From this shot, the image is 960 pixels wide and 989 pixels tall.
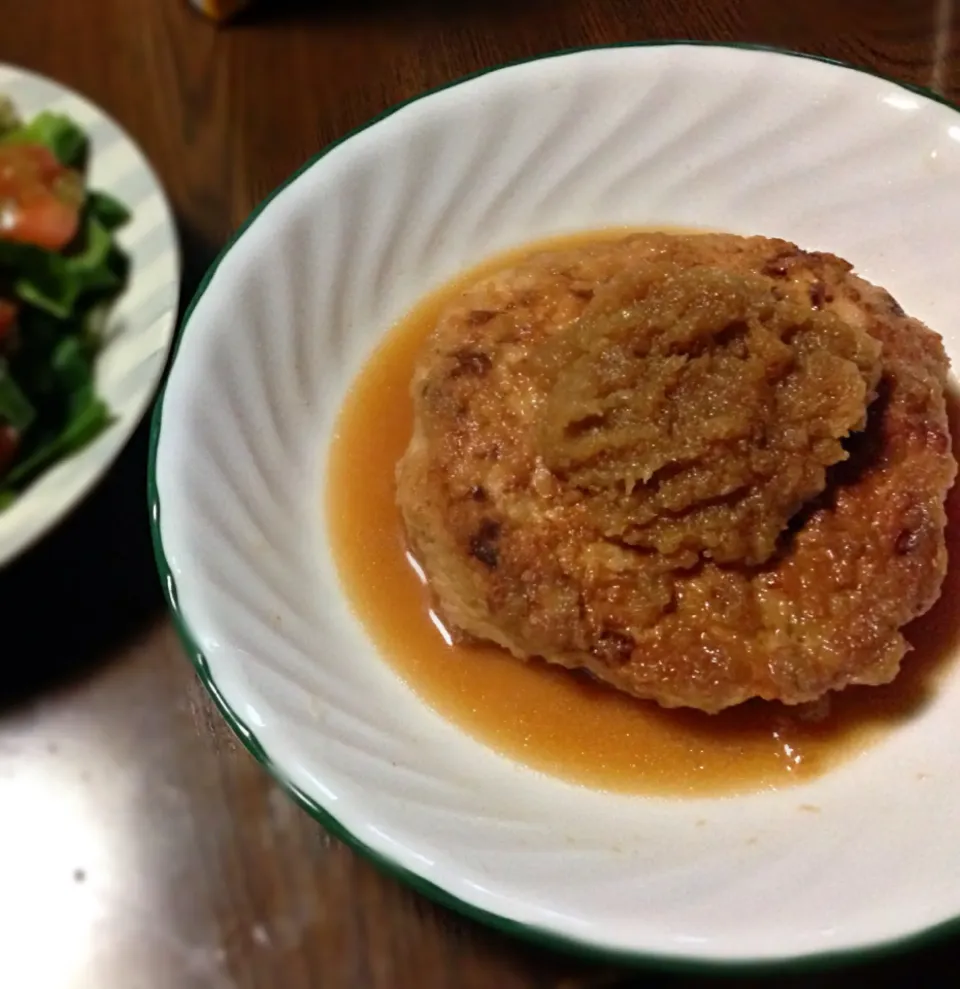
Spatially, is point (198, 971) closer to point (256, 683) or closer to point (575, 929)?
point (256, 683)

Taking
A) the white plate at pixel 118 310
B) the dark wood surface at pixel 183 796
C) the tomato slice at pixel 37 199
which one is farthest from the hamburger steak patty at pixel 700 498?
the tomato slice at pixel 37 199

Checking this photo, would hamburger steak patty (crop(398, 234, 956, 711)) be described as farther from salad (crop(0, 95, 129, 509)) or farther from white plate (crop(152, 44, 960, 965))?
salad (crop(0, 95, 129, 509))

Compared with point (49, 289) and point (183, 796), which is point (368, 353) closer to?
point (49, 289)

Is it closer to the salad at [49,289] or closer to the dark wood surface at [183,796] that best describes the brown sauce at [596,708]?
the dark wood surface at [183,796]

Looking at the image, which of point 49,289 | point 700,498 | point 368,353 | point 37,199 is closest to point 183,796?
point 368,353

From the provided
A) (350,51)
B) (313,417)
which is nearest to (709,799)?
(313,417)

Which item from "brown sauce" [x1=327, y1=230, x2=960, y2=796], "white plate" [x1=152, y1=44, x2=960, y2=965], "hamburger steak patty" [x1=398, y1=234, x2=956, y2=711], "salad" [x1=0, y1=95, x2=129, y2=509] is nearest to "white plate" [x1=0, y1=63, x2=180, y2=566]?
"salad" [x1=0, y1=95, x2=129, y2=509]
